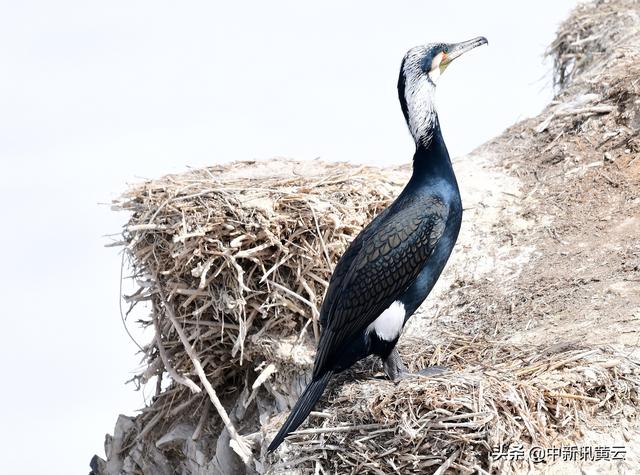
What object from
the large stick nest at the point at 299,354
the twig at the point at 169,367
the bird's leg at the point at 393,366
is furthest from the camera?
the twig at the point at 169,367

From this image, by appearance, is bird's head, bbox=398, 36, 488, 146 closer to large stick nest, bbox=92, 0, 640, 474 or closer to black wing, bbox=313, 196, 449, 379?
black wing, bbox=313, 196, 449, 379

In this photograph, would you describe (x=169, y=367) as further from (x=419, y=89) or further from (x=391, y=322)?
(x=419, y=89)

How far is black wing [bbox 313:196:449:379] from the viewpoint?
22.2 feet

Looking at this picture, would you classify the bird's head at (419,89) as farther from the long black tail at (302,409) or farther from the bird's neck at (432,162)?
the long black tail at (302,409)

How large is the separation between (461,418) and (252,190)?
10.3ft

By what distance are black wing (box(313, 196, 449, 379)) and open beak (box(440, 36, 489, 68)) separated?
98 centimetres

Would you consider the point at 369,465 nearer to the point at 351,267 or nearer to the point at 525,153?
the point at 351,267

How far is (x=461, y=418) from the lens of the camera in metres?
6.14

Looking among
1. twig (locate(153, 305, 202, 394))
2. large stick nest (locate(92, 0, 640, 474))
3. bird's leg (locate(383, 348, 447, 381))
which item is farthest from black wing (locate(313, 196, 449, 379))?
twig (locate(153, 305, 202, 394))

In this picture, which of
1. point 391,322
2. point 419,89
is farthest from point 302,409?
point 419,89

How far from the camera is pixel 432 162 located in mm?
6992

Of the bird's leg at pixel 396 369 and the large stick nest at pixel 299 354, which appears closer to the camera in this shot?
the large stick nest at pixel 299 354

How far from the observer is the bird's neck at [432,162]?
6984mm

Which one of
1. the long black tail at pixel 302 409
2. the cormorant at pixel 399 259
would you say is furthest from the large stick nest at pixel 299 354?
the cormorant at pixel 399 259
